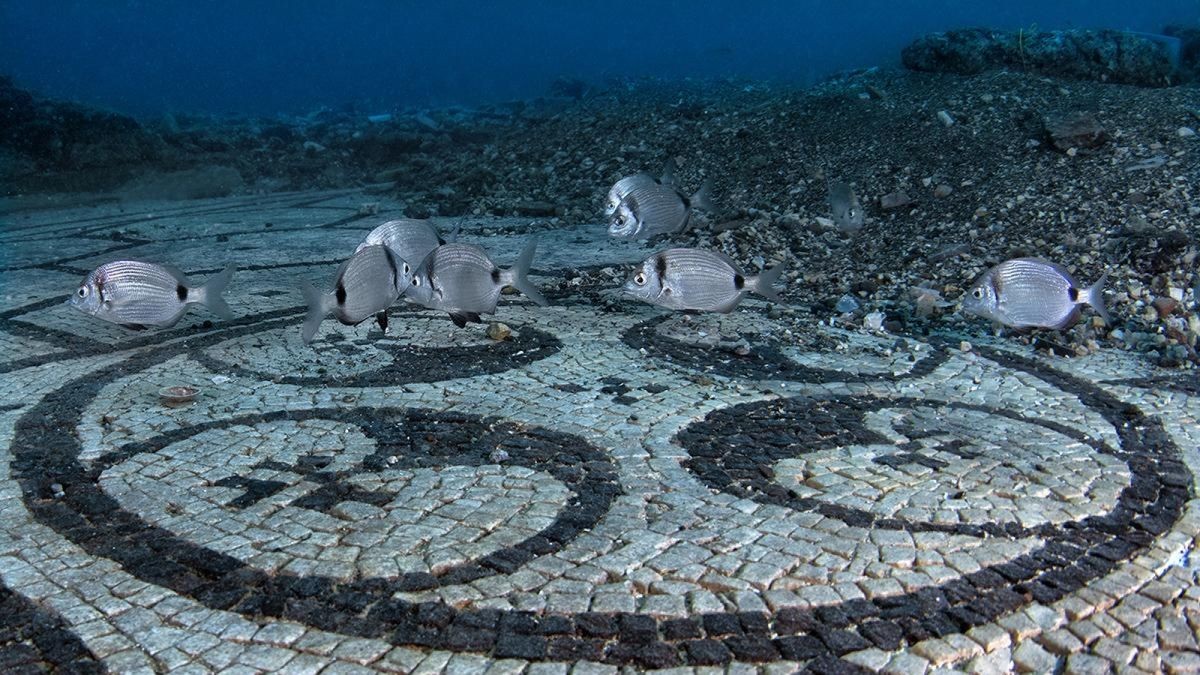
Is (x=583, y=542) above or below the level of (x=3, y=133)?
below

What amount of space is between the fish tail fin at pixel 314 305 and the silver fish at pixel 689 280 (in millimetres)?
1705

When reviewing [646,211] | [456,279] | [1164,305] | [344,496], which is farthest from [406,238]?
[1164,305]

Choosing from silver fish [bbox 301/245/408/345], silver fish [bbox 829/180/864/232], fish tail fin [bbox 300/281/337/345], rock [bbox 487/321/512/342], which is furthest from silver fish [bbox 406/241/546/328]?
silver fish [bbox 829/180/864/232]

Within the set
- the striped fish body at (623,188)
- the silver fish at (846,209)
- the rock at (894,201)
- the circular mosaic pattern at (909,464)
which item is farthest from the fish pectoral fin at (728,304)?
the rock at (894,201)

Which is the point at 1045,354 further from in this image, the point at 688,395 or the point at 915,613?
the point at 915,613

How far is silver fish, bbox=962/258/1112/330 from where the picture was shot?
571 centimetres

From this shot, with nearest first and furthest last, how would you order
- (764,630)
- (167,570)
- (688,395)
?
1. (764,630)
2. (167,570)
3. (688,395)

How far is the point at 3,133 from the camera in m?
20.4

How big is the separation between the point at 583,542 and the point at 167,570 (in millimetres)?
1770

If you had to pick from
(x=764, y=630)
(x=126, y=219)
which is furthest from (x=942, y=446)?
(x=126, y=219)

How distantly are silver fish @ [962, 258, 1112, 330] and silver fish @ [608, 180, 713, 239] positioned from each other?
2441 millimetres

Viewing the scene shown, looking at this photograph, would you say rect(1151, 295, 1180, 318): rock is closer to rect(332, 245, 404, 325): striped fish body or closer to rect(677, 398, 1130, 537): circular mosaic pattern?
rect(677, 398, 1130, 537): circular mosaic pattern

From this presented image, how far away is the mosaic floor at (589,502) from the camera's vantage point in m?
3.72

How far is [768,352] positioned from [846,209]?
153 inches
